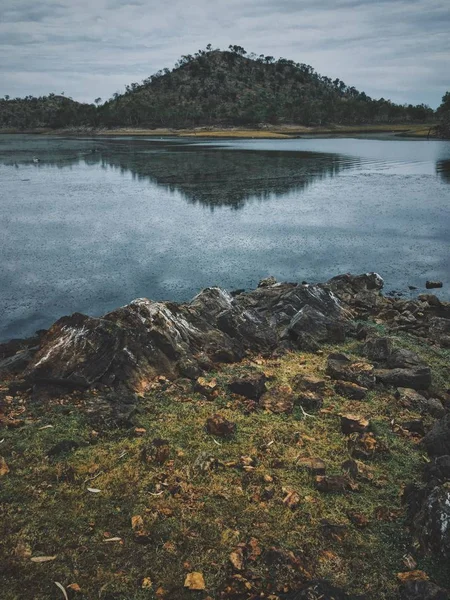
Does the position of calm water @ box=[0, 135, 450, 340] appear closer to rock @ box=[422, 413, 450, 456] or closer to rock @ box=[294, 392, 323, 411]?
rock @ box=[294, 392, 323, 411]

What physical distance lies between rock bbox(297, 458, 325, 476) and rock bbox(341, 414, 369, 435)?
146 centimetres

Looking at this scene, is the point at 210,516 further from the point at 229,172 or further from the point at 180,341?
the point at 229,172

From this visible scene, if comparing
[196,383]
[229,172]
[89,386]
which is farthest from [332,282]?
[229,172]

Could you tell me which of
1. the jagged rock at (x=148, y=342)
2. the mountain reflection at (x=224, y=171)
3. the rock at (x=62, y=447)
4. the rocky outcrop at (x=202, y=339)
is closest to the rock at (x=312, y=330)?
the rocky outcrop at (x=202, y=339)

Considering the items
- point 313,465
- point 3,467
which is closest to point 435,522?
point 313,465

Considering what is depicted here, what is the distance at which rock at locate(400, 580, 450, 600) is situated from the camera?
21.8 ft

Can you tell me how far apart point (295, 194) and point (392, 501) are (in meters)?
50.0

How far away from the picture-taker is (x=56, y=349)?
44.9 ft

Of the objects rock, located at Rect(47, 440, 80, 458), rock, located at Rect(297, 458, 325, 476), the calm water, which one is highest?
the calm water

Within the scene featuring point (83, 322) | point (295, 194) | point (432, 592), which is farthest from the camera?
point (295, 194)

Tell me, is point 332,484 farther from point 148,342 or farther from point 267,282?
point 267,282

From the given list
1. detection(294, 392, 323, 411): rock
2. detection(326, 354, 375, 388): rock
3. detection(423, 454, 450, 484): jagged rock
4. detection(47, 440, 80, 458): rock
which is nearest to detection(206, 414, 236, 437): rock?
detection(294, 392, 323, 411): rock

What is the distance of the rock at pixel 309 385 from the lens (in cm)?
1326

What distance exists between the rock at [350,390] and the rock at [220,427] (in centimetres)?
377
